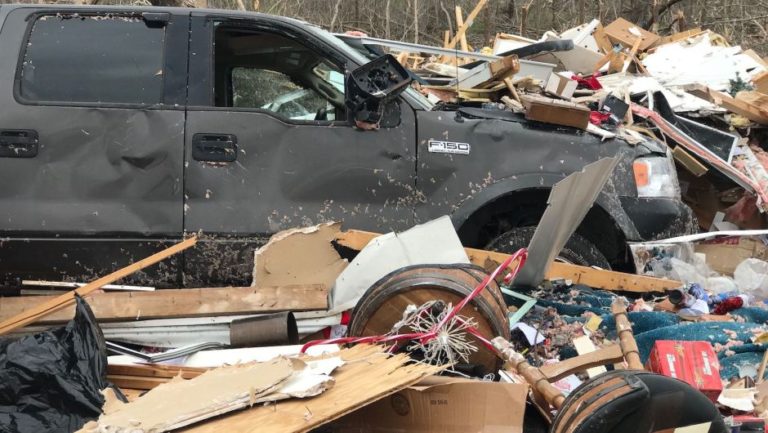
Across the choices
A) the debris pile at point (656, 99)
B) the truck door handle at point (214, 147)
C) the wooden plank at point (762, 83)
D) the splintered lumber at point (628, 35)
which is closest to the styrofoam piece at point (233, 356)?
the truck door handle at point (214, 147)

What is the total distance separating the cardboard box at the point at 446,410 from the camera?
→ 2729 mm

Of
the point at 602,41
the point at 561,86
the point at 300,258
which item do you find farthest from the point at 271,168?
the point at 602,41

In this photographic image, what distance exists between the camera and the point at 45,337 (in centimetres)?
299

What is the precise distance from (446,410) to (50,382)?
158 cm

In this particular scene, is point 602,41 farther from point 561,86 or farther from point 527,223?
point 527,223

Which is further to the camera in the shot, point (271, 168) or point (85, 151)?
point (271, 168)

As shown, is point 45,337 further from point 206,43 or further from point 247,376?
point 206,43

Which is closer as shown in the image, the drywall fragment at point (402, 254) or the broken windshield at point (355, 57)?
the drywall fragment at point (402, 254)

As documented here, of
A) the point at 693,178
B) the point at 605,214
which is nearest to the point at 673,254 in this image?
the point at 605,214

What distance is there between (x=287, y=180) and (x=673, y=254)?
2.45 meters

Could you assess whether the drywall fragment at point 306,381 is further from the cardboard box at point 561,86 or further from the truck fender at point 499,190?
the cardboard box at point 561,86

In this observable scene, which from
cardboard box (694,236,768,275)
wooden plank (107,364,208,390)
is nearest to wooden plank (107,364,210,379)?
wooden plank (107,364,208,390)

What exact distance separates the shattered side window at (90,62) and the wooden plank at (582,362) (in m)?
2.60

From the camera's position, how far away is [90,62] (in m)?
3.99
